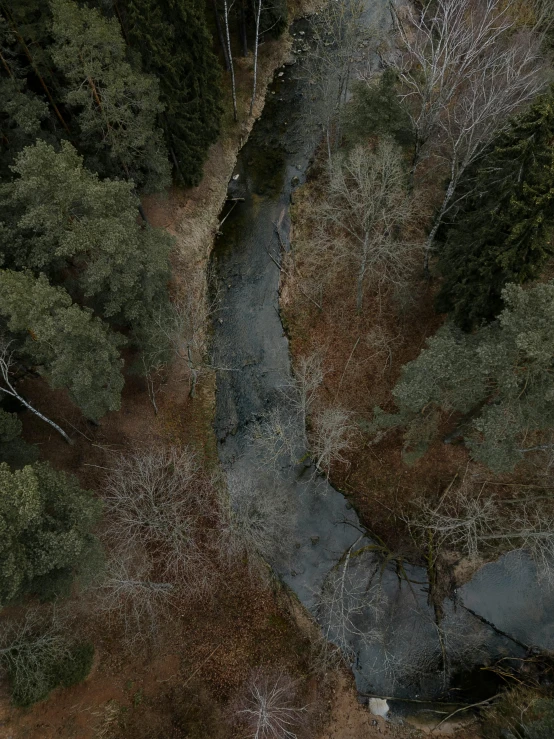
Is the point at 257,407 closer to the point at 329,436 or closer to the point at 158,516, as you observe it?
the point at 329,436

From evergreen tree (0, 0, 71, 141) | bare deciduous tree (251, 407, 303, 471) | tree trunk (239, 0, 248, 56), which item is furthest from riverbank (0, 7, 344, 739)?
tree trunk (239, 0, 248, 56)

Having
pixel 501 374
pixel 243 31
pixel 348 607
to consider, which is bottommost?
pixel 348 607

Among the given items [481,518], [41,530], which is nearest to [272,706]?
[41,530]

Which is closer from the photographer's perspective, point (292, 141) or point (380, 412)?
point (380, 412)

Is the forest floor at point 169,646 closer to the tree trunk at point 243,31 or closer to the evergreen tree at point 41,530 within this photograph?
the evergreen tree at point 41,530

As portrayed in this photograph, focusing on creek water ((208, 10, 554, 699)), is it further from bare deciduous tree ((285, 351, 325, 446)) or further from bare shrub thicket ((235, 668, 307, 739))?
bare shrub thicket ((235, 668, 307, 739))

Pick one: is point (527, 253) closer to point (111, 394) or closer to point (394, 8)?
point (111, 394)

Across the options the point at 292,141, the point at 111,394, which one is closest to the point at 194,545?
the point at 111,394

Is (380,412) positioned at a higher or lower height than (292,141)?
lower
